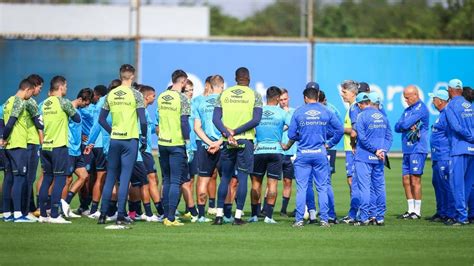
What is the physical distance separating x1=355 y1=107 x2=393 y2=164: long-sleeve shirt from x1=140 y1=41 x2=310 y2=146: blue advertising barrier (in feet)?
52.6

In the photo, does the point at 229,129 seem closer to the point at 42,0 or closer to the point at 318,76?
the point at 318,76

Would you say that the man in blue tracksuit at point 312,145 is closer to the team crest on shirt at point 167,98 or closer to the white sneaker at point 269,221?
the white sneaker at point 269,221

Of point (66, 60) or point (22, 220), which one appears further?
point (66, 60)

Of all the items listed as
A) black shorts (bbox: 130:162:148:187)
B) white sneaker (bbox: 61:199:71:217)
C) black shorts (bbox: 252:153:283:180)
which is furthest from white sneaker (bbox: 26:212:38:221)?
black shorts (bbox: 252:153:283:180)

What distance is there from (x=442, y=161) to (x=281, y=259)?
19.1 ft

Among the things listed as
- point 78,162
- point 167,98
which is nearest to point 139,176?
point 78,162

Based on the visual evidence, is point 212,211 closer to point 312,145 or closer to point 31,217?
point 312,145

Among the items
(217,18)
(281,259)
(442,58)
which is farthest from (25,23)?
(281,259)

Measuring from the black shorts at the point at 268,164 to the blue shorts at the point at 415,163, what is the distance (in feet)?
8.35

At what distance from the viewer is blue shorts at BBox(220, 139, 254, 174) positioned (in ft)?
55.9

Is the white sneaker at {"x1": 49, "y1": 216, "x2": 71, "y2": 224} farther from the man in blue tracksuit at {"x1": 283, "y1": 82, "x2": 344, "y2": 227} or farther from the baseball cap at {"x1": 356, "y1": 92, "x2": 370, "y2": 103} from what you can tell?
the baseball cap at {"x1": 356, "y1": 92, "x2": 370, "y2": 103}

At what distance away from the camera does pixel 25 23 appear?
5025 centimetres

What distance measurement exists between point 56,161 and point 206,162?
250 centimetres

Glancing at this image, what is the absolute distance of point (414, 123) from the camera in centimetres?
1881
